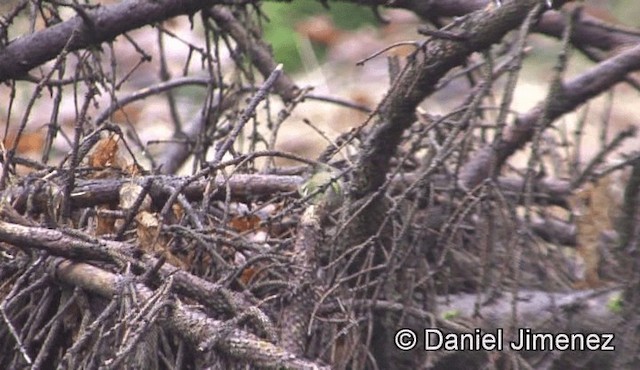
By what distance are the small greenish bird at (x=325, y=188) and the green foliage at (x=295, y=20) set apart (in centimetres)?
A: 506

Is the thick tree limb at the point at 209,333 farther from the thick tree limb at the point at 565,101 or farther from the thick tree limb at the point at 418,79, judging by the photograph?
the thick tree limb at the point at 565,101

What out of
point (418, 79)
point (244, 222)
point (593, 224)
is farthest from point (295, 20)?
point (418, 79)

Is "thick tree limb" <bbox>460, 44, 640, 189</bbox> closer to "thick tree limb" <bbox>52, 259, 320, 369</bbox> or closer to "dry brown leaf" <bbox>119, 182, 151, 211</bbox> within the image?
"dry brown leaf" <bbox>119, 182, 151, 211</bbox>

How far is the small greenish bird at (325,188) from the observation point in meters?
2.31

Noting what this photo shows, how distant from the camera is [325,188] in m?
2.31

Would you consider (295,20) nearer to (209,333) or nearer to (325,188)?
(325,188)

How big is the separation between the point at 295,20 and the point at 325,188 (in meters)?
5.77

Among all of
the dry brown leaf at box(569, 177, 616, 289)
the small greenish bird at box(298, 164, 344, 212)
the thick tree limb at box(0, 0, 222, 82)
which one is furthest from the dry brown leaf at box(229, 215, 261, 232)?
the dry brown leaf at box(569, 177, 616, 289)

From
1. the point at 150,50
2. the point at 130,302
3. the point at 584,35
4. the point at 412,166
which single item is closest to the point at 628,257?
the point at 412,166

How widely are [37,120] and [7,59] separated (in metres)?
3.66

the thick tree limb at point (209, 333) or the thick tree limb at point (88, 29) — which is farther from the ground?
the thick tree limb at point (88, 29)

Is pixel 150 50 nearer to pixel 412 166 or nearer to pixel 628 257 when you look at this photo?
pixel 412 166

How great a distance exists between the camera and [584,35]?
340 cm

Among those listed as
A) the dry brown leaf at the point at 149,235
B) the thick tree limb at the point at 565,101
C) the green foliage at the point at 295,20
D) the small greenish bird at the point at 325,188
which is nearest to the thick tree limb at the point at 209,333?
the dry brown leaf at the point at 149,235
